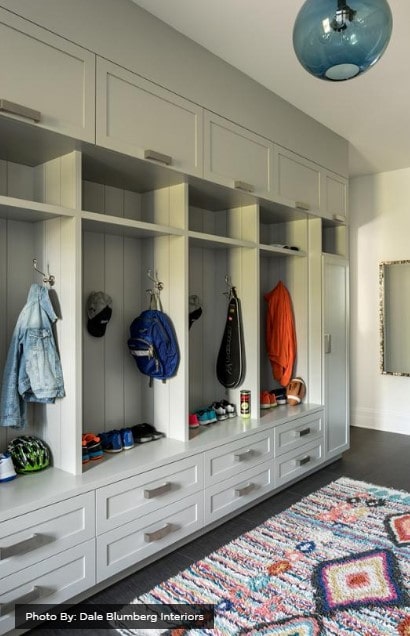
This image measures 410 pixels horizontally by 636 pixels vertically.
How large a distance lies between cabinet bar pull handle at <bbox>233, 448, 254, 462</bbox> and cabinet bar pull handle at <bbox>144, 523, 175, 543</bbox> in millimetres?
597

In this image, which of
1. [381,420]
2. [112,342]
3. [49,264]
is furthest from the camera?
[381,420]

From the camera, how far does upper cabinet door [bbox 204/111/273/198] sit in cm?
271

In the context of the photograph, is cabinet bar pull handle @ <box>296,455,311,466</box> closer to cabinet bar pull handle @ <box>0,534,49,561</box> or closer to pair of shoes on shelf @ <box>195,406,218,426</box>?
pair of shoes on shelf @ <box>195,406,218,426</box>

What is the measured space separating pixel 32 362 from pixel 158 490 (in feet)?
2.89

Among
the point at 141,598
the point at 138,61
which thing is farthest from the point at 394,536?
the point at 138,61

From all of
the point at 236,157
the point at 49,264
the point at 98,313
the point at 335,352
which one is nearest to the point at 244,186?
the point at 236,157

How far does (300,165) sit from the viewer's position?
3479 mm

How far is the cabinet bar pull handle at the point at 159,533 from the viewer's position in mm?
2258

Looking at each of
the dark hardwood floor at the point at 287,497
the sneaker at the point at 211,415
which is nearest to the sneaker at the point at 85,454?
the dark hardwood floor at the point at 287,497

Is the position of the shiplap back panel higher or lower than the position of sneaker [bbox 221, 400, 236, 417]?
higher

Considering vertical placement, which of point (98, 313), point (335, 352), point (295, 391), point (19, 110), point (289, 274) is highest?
point (19, 110)

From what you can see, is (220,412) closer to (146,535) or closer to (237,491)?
(237,491)

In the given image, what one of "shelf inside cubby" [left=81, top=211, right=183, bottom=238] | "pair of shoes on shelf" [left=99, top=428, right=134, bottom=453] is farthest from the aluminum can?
"shelf inside cubby" [left=81, top=211, right=183, bottom=238]

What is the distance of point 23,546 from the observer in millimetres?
1782
